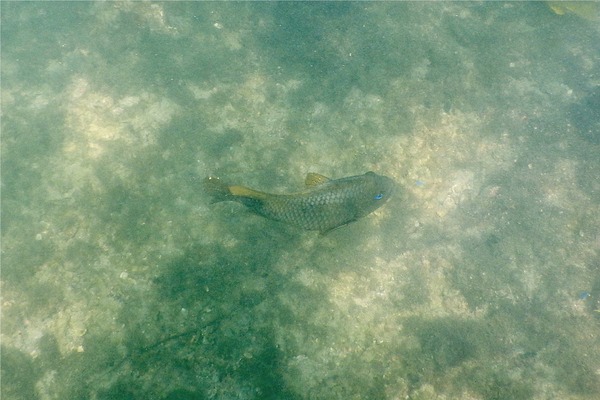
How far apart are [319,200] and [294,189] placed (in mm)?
1093

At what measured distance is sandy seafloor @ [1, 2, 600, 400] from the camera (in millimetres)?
4340

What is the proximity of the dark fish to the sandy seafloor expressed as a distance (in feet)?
2.42

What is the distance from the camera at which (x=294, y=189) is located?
5078 mm

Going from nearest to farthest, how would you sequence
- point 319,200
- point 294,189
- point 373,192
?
1. point 319,200
2. point 373,192
3. point 294,189

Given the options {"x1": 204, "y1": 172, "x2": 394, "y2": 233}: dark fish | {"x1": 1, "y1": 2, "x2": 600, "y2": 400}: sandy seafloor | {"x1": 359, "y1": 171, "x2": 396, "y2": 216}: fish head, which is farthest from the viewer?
{"x1": 1, "y1": 2, "x2": 600, "y2": 400}: sandy seafloor

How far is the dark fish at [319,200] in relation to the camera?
13.3ft

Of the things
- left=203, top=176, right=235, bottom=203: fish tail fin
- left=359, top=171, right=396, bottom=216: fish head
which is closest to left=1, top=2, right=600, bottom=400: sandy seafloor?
left=203, top=176, right=235, bottom=203: fish tail fin

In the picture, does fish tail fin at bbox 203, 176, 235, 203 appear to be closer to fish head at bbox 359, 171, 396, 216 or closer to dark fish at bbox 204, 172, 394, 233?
dark fish at bbox 204, 172, 394, 233

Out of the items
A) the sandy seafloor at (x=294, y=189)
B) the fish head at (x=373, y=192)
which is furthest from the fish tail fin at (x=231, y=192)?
the fish head at (x=373, y=192)

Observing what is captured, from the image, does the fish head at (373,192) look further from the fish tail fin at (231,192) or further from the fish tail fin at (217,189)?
the fish tail fin at (217,189)

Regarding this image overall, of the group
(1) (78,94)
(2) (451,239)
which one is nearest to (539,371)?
(2) (451,239)

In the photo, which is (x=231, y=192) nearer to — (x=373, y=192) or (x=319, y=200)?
(x=319, y=200)

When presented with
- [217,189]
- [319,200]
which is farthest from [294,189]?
[217,189]

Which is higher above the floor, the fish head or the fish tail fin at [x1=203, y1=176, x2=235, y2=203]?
the fish head
